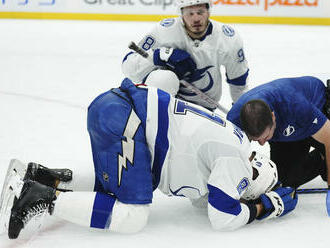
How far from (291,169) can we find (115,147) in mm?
1097

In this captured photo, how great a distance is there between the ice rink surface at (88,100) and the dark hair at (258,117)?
39 centimetres

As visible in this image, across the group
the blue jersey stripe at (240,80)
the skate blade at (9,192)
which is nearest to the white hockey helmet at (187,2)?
the blue jersey stripe at (240,80)

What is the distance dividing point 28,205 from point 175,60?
142cm

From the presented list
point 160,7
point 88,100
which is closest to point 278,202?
point 88,100

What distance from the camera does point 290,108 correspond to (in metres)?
2.30

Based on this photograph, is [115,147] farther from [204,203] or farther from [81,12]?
[81,12]

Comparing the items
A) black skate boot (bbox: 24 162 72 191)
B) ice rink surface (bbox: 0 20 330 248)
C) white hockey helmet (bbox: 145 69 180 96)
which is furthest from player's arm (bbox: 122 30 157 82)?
black skate boot (bbox: 24 162 72 191)

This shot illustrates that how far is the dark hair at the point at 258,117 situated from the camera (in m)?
2.06

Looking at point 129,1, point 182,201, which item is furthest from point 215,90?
point 129,1

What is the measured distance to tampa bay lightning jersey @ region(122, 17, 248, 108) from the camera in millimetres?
3121

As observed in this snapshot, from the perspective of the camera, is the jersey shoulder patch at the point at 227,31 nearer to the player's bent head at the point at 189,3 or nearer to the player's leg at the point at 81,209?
the player's bent head at the point at 189,3

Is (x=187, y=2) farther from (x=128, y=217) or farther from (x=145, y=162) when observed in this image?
(x=128, y=217)

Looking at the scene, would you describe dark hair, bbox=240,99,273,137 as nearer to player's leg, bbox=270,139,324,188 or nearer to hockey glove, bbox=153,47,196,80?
player's leg, bbox=270,139,324,188

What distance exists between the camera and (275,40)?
682 centimetres
